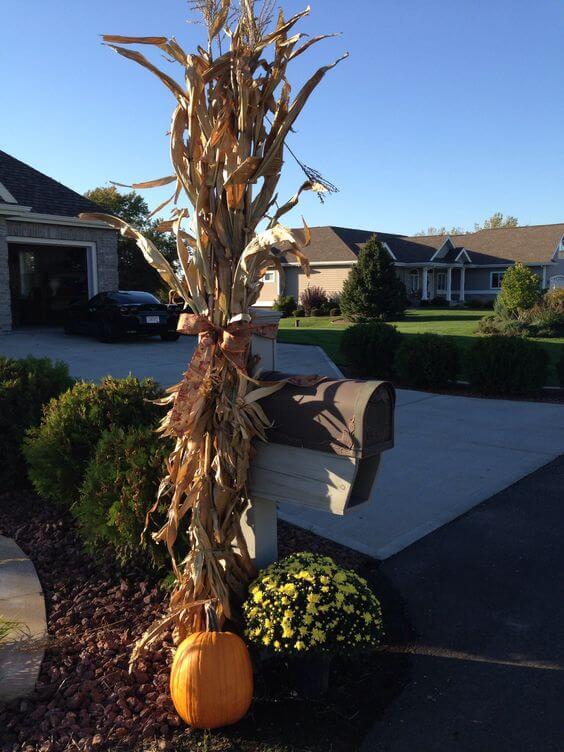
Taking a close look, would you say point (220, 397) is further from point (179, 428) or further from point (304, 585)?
point (304, 585)

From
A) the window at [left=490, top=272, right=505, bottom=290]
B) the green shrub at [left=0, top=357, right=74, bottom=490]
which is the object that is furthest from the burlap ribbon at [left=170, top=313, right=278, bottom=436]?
the window at [left=490, top=272, right=505, bottom=290]

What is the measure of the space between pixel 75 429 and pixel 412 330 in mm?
23459

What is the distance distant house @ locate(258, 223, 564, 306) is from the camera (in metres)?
42.1

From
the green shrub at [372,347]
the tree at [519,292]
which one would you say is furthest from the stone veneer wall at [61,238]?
the tree at [519,292]

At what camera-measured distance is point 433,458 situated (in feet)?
24.1

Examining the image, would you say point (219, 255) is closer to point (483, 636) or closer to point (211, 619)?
point (211, 619)

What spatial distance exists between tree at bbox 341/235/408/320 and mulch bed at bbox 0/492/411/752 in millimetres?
28388

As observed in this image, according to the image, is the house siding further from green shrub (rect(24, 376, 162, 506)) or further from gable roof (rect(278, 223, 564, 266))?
green shrub (rect(24, 376, 162, 506))

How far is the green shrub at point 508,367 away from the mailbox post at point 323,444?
359 inches

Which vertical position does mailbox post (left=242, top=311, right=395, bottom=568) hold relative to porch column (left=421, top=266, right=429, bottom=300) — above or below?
below

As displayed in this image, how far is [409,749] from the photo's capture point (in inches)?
110

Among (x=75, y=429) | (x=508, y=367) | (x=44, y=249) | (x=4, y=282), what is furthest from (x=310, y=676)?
(x=44, y=249)

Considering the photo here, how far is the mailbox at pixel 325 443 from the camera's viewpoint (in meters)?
2.98

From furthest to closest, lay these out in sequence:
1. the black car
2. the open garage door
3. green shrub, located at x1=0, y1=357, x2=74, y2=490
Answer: the open garage door, the black car, green shrub, located at x1=0, y1=357, x2=74, y2=490
